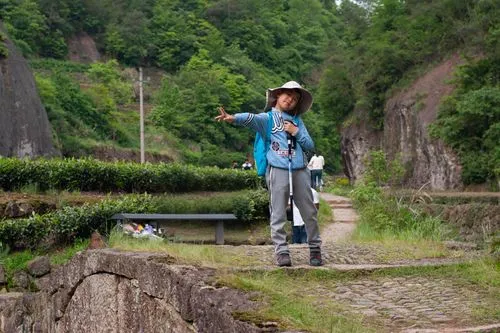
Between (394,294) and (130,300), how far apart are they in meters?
2.64

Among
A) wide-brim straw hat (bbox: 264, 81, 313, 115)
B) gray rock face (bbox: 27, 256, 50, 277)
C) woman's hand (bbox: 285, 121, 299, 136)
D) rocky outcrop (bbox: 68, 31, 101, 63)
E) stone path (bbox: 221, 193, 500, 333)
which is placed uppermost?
rocky outcrop (bbox: 68, 31, 101, 63)

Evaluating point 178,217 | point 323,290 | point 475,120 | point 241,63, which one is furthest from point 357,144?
point 323,290

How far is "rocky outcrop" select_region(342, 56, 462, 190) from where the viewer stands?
30.0 metres

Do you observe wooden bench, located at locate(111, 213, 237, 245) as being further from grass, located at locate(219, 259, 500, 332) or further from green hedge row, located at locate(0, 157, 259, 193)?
grass, located at locate(219, 259, 500, 332)

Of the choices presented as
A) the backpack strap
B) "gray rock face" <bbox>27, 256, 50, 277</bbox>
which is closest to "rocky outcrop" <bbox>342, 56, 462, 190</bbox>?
"gray rock face" <bbox>27, 256, 50, 277</bbox>

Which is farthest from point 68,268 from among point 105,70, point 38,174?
point 105,70

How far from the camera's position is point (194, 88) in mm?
55438

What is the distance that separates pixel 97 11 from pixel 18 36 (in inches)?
473

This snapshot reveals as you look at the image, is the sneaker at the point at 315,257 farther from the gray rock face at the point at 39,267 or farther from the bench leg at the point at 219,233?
the bench leg at the point at 219,233

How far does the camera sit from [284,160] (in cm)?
779

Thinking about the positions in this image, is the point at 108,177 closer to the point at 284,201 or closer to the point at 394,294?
the point at 284,201

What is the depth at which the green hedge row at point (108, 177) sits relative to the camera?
16406 mm

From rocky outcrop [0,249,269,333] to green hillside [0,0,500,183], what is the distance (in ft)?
62.9

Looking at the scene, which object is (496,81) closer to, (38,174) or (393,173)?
(393,173)
